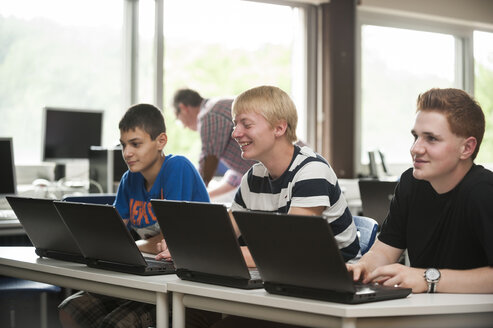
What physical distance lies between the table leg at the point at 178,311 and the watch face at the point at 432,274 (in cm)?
60

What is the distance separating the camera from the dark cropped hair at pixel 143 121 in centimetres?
250

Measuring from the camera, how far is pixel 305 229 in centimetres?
144

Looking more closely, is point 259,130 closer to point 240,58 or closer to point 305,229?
point 305,229

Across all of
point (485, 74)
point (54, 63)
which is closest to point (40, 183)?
point (54, 63)

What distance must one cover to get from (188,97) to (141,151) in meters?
2.00

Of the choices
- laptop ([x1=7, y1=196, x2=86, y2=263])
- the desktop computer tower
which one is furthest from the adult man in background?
laptop ([x1=7, y1=196, x2=86, y2=263])

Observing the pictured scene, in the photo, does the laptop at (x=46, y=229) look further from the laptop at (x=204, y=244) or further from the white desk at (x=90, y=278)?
the laptop at (x=204, y=244)

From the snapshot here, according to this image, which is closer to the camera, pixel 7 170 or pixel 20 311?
pixel 20 311

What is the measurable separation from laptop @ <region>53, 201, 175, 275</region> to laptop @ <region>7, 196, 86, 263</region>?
0.08m

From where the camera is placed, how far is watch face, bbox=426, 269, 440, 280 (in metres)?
1.65

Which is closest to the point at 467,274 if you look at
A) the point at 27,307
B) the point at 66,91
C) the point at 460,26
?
the point at 27,307

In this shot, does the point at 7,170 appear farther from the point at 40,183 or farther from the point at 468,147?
the point at 468,147

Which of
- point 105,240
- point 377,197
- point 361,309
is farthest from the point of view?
point 377,197

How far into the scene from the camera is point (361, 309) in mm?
1424
